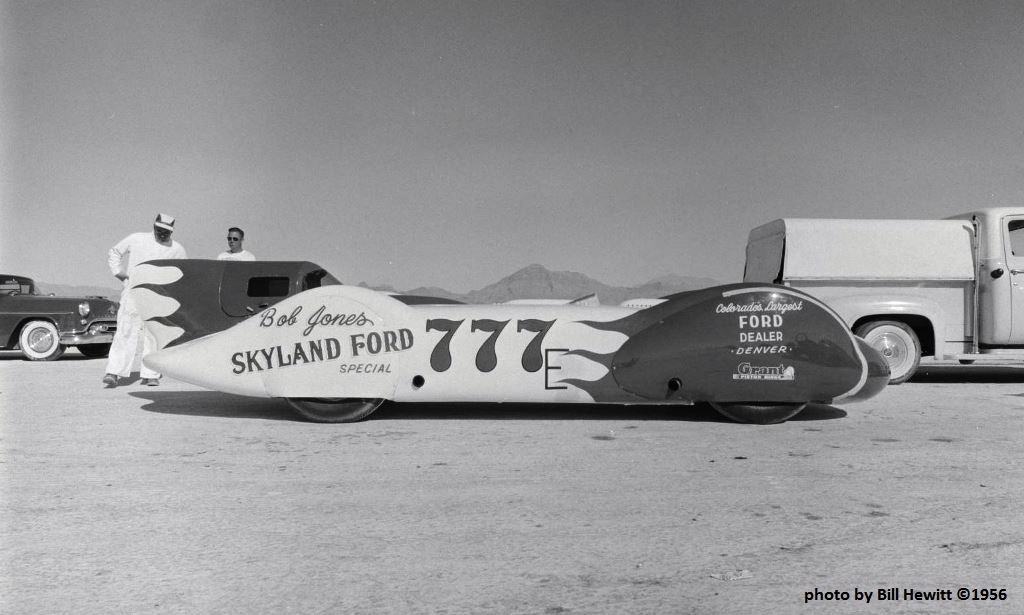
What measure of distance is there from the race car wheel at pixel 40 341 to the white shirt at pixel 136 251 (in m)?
5.63

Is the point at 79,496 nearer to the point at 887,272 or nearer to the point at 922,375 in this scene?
the point at 887,272

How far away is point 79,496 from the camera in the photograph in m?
3.45

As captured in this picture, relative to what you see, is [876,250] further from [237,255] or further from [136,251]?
[136,251]

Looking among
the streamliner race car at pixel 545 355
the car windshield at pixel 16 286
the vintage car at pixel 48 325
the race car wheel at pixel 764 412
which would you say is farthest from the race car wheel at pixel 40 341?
the race car wheel at pixel 764 412

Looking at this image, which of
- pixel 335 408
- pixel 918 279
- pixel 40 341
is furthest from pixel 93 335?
pixel 918 279

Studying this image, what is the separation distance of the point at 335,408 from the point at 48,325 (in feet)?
30.3

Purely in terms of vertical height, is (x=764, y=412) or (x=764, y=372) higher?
(x=764, y=372)

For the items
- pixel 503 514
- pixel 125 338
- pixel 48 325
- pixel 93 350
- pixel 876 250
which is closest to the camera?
pixel 503 514

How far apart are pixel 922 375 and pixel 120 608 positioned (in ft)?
33.6

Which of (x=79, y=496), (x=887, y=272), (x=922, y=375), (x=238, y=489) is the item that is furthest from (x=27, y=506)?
(x=922, y=375)

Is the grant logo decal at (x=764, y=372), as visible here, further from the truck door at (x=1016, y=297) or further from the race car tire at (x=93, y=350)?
the race car tire at (x=93, y=350)

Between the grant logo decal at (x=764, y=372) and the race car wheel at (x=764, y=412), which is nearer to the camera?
the grant logo decal at (x=764, y=372)

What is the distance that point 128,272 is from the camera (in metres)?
7.66

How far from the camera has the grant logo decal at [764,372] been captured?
208 inches
